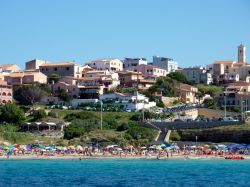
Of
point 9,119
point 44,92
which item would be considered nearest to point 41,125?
point 9,119

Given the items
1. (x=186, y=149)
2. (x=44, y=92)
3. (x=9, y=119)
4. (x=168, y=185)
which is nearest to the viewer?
(x=168, y=185)

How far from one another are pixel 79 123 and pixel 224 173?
27641 mm

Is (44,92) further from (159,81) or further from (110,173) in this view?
(110,173)

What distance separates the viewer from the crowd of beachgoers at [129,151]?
67.2m

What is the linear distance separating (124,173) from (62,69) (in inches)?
2307

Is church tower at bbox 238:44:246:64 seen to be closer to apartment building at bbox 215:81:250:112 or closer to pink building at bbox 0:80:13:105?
apartment building at bbox 215:81:250:112

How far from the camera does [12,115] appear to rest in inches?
3132

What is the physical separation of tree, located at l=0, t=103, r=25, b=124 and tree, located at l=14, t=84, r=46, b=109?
8.82m

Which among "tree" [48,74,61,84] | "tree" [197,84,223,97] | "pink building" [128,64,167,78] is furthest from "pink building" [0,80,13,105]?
"tree" [197,84,223,97]

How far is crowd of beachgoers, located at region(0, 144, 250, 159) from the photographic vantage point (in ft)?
220

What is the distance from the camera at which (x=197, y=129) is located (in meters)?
74.4

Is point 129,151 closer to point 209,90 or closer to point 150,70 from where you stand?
point 209,90

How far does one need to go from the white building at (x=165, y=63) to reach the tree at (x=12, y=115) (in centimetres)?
5082

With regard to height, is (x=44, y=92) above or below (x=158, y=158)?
above
